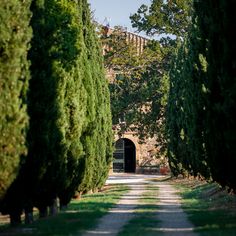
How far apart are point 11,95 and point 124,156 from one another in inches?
2109

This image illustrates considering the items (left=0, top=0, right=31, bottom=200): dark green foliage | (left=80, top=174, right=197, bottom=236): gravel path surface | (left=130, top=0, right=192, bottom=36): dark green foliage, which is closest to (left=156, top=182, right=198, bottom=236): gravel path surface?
(left=80, top=174, right=197, bottom=236): gravel path surface

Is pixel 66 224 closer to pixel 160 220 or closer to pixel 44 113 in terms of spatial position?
pixel 160 220

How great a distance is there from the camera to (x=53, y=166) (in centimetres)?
1712

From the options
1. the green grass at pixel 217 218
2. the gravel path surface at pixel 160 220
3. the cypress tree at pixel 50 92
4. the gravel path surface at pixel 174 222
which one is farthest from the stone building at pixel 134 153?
the cypress tree at pixel 50 92

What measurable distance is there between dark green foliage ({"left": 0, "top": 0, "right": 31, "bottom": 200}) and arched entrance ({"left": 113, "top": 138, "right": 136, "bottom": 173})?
52254 millimetres

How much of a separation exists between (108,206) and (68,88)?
16.5ft

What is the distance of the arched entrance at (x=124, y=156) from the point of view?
216 ft

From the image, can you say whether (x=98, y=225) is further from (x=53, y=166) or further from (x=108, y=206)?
(x=108, y=206)

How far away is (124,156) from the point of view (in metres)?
66.4

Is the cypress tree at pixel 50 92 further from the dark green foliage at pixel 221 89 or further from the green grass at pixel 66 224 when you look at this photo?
the dark green foliage at pixel 221 89

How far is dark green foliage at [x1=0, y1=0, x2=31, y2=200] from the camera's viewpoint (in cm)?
1282

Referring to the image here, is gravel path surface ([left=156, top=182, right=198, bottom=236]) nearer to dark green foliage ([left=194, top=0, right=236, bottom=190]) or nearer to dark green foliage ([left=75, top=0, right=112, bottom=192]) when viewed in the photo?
dark green foliage ([left=194, top=0, right=236, bottom=190])

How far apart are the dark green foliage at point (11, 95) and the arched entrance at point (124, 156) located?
5225cm

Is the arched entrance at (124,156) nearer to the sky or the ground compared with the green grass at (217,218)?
nearer to the sky
